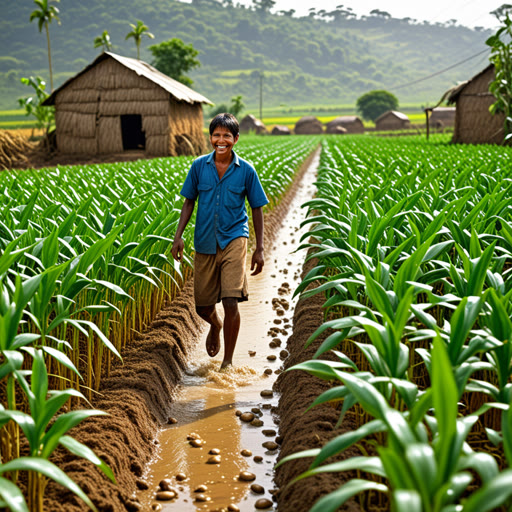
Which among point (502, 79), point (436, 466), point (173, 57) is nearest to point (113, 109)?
point (502, 79)

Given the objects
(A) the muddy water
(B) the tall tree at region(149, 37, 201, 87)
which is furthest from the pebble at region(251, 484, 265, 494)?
(B) the tall tree at region(149, 37, 201, 87)

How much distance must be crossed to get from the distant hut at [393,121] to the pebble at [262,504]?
68156 mm

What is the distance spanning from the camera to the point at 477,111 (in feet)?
83.4

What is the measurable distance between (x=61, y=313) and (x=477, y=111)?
2558 cm

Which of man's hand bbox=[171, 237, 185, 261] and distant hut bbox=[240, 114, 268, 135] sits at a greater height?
distant hut bbox=[240, 114, 268, 135]

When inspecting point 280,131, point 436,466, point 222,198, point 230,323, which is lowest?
point 230,323

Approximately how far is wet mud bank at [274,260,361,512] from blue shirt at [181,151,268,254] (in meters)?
0.97

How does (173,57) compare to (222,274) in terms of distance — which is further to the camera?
(173,57)

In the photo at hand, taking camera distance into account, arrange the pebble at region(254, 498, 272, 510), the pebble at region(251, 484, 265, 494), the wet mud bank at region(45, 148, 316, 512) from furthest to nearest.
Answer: the pebble at region(251, 484, 265, 494), the pebble at region(254, 498, 272, 510), the wet mud bank at region(45, 148, 316, 512)

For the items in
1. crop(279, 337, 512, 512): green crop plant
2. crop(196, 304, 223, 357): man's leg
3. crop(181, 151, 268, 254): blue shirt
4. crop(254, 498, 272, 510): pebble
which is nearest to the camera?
crop(279, 337, 512, 512): green crop plant

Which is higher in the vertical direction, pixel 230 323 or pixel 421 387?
pixel 230 323

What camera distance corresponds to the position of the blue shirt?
4.21 meters

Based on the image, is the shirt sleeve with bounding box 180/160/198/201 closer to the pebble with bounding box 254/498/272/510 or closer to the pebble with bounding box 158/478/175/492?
the pebble with bounding box 158/478/175/492

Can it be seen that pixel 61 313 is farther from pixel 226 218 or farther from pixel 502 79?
pixel 502 79
